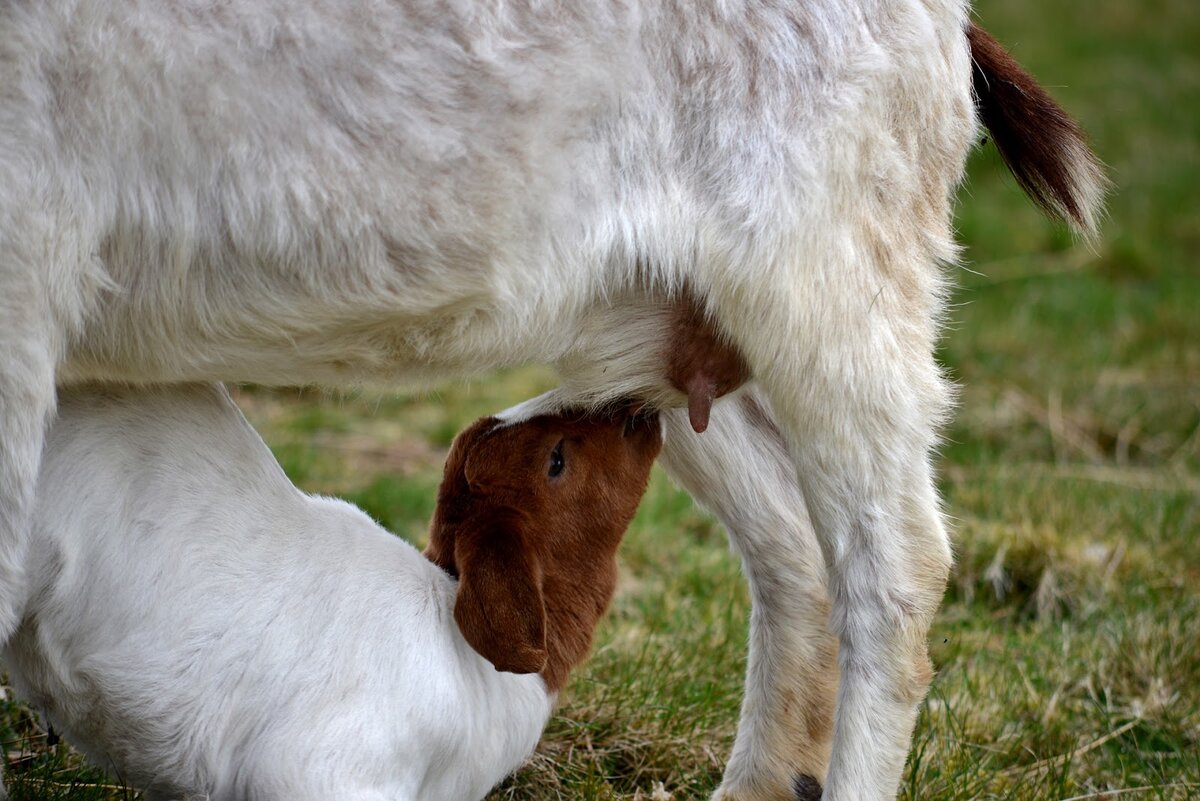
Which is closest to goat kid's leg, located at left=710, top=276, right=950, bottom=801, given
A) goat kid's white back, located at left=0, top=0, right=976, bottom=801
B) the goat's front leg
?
goat kid's white back, located at left=0, top=0, right=976, bottom=801

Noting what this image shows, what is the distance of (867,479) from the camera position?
9.50 ft

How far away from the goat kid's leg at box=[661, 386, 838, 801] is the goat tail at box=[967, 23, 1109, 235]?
2.68 feet

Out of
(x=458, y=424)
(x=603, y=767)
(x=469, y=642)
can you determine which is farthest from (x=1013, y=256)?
(x=469, y=642)

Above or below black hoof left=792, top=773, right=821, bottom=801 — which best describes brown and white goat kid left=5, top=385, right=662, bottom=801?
above

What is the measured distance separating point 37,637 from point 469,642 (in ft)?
2.54

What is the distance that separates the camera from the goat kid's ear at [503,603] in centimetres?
263

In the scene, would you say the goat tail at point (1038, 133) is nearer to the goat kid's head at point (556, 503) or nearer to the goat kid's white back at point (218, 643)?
the goat kid's head at point (556, 503)

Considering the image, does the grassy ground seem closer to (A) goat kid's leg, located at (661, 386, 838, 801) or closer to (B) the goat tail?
(B) the goat tail

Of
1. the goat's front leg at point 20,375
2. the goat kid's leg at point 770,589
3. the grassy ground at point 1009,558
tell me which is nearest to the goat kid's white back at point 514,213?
the goat's front leg at point 20,375

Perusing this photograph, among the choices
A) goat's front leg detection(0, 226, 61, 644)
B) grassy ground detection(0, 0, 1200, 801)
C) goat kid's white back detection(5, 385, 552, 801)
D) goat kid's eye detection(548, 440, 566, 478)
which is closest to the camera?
goat's front leg detection(0, 226, 61, 644)

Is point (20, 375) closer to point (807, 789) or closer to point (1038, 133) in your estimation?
point (807, 789)

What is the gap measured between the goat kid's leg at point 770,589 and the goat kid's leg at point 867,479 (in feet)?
0.97

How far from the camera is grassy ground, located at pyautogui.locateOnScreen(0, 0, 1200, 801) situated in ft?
11.0

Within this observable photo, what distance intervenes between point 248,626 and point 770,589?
1259 millimetres
